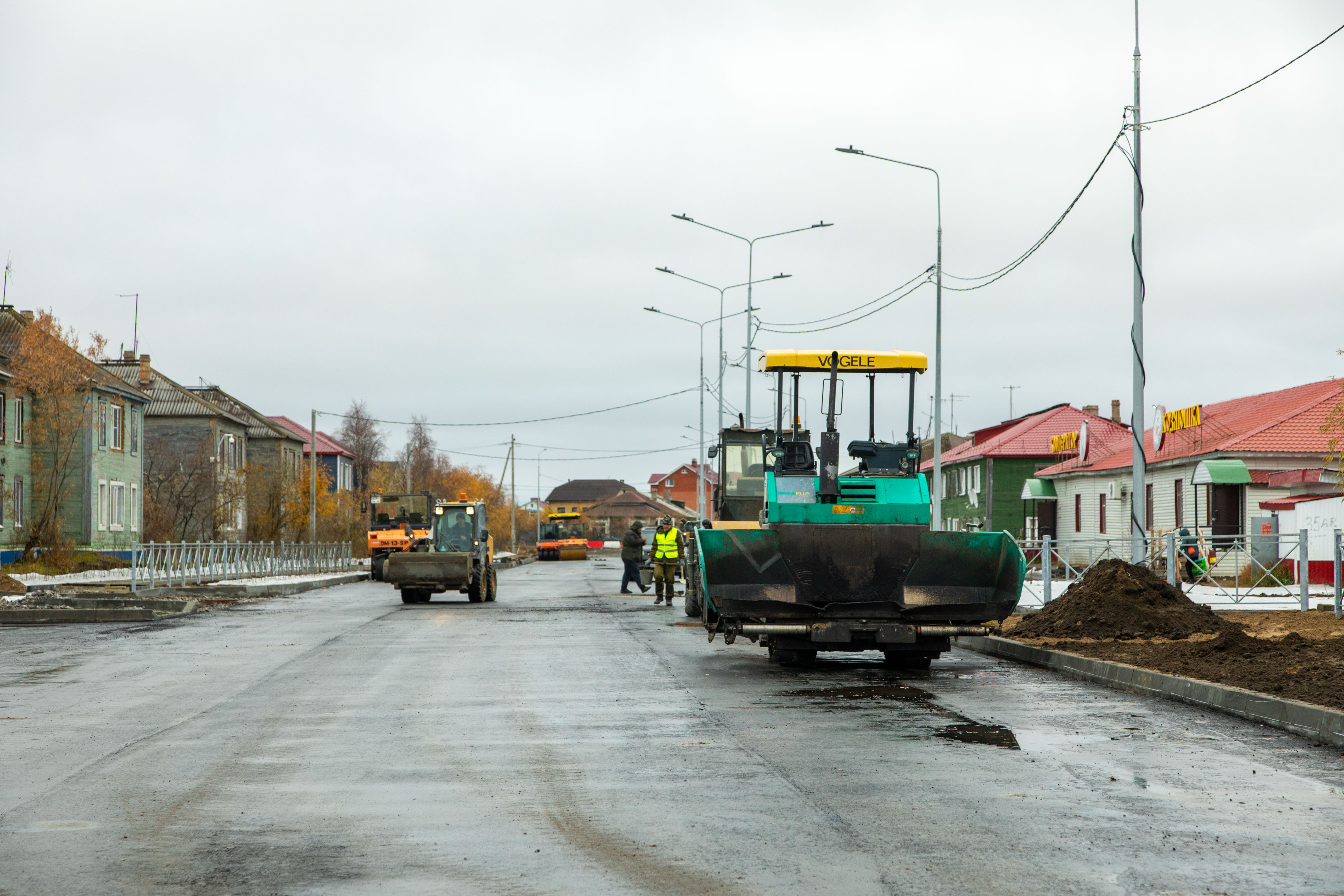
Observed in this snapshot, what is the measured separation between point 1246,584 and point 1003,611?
16749 millimetres

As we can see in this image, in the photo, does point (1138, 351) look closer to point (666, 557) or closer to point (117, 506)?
point (666, 557)

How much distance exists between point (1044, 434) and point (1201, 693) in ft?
175

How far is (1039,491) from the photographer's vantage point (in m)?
53.9

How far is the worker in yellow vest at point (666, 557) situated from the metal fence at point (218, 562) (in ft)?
39.8

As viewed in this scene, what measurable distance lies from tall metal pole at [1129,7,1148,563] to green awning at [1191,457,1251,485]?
15.3 metres

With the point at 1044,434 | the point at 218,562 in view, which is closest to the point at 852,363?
the point at 218,562

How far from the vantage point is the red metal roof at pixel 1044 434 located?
5819 cm

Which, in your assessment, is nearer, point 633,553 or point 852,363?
point 852,363

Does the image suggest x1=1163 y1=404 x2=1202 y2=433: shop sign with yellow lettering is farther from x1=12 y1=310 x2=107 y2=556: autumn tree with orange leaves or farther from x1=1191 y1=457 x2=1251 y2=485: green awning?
x1=12 y1=310 x2=107 y2=556: autumn tree with orange leaves

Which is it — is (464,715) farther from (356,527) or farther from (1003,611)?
(356,527)

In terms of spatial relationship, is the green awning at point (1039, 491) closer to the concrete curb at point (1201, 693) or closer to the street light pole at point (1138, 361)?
the street light pole at point (1138, 361)

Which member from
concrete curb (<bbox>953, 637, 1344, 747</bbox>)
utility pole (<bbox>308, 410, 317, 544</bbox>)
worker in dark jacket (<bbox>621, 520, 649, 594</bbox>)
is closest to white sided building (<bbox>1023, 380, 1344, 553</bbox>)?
worker in dark jacket (<bbox>621, 520, 649, 594</bbox>)

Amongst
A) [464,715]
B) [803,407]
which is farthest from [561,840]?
[803,407]

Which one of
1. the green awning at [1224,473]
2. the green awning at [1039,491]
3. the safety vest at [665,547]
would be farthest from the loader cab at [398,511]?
the green awning at [1224,473]
